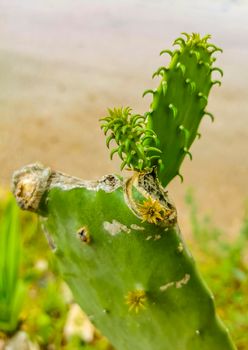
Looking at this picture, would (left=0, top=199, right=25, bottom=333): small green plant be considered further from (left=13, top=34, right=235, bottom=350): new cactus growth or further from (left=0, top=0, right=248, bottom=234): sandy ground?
(left=0, top=0, right=248, bottom=234): sandy ground

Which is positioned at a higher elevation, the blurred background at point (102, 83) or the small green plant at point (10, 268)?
the blurred background at point (102, 83)

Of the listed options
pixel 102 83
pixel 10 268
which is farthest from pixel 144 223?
pixel 102 83

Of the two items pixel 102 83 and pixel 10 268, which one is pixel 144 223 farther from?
pixel 102 83

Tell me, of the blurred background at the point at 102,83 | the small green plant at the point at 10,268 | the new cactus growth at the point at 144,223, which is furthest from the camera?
the blurred background at the point at 102,83

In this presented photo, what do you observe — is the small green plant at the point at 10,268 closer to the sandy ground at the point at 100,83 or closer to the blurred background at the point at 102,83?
the blurred background at the point at 102,83

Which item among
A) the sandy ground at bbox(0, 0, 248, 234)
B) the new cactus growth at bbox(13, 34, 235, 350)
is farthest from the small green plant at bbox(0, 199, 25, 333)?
the sandy ground at bbox(0, 0, 248, 234)

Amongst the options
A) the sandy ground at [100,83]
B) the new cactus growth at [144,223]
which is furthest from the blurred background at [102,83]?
the new cactus growth at [144,223]

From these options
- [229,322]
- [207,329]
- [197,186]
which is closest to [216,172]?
[197,186]
